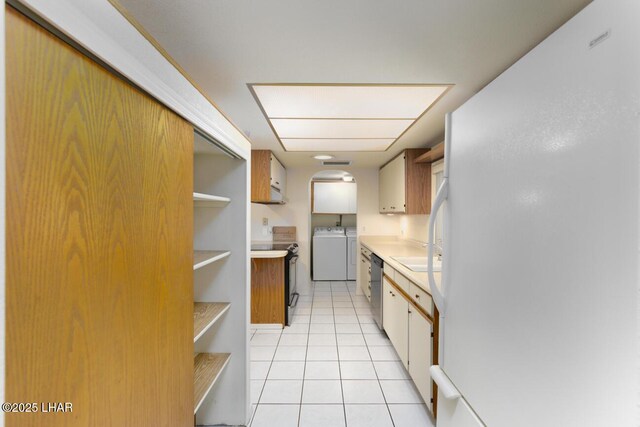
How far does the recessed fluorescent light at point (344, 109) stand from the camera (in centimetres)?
169

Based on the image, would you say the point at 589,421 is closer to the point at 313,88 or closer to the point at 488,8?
the point at 488,8

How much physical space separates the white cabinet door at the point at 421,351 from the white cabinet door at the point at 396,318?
0.35 feet

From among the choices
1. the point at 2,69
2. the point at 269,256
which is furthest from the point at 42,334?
the point at 269,256

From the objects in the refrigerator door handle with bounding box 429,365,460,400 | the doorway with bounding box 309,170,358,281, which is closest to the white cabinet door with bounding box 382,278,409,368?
the refrigerator door handle with bounding box 429,365,460,400

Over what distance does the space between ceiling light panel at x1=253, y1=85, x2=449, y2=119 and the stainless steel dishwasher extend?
1.61 m

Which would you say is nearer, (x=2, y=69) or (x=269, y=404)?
(x=2, y=69)

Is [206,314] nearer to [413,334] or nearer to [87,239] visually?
[87,239]

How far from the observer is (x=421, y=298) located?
1.77 meters

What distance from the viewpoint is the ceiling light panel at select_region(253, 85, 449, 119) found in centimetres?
168

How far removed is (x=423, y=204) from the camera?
321 cm

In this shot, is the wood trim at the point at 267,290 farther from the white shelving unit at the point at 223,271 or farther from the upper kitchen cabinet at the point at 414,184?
the upper kitchen cabinet at the point at 414,184

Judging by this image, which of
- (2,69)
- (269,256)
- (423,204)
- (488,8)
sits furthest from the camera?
(423,204)

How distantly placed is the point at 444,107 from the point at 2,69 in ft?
Result: 7.27
